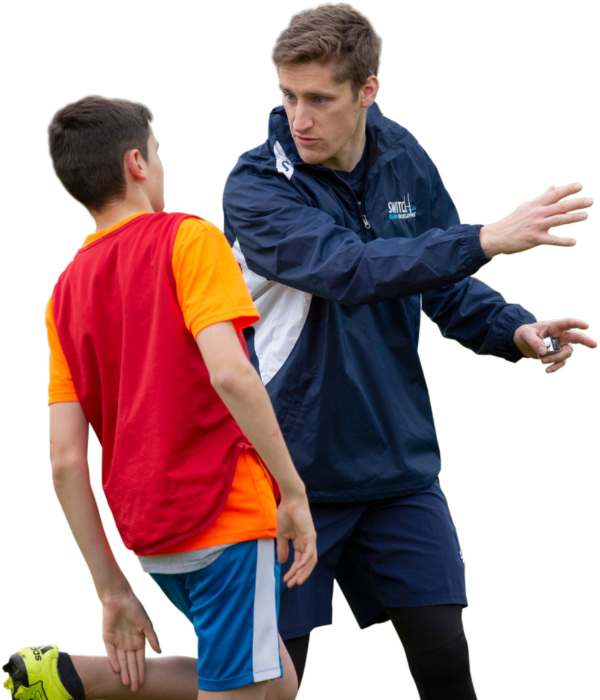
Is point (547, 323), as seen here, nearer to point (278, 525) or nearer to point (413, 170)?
point (413, 170)

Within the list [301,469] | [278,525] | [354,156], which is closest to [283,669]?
[278,525]

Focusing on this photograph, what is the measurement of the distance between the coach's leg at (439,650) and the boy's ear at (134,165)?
5.71 feet

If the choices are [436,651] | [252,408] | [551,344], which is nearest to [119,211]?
[252,408]

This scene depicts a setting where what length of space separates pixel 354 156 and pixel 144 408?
1363 mm

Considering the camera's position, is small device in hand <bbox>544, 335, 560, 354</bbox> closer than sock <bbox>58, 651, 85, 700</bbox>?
No

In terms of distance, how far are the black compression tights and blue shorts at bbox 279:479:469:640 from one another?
0.04 metres

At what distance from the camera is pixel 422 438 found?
3.51 m

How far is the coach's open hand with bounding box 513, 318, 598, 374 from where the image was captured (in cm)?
350

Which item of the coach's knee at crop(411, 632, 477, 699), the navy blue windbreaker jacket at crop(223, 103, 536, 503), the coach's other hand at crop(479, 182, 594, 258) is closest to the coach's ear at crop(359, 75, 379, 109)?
the navy blue windbreaker jacket at crop(223, 103, 536, 503)

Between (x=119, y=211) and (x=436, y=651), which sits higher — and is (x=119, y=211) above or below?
above

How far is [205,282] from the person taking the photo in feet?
8.44

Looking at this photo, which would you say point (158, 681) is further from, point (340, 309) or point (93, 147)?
point (93, 147)

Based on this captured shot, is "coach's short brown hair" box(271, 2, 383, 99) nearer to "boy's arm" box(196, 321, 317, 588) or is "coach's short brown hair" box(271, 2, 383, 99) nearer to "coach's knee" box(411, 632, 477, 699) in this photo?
"boy's arm" box(196, 321, 317, 588)

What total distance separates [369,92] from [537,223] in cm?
87
